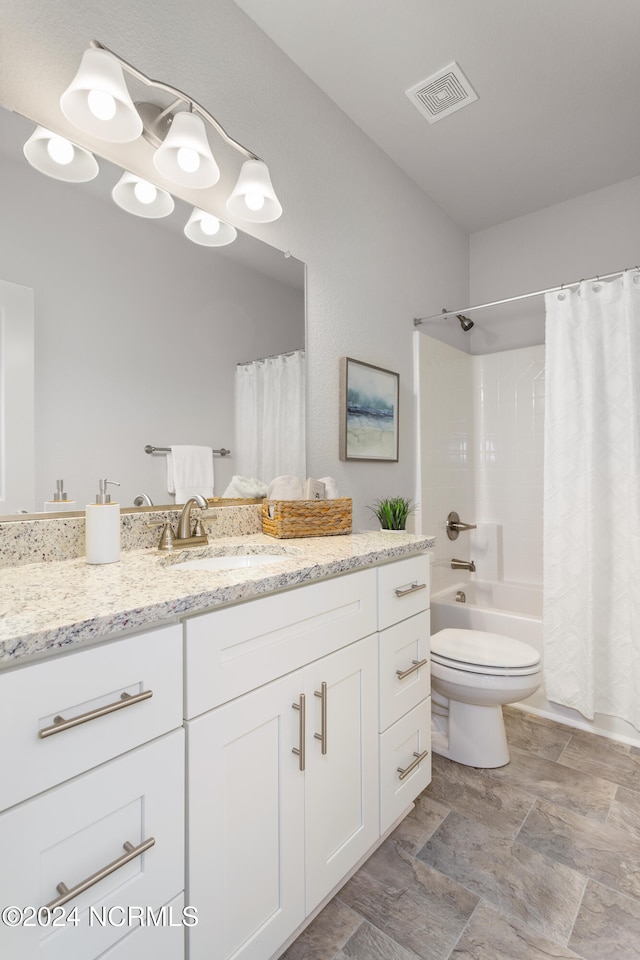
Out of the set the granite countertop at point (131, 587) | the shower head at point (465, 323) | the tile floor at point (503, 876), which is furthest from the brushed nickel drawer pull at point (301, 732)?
the shower head at point (465, 323)

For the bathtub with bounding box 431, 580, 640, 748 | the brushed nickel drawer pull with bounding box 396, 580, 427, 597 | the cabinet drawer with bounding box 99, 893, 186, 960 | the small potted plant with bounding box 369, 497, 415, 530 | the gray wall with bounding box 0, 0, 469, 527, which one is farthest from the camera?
the bathtub with bounding box 431, 580, 640, 748

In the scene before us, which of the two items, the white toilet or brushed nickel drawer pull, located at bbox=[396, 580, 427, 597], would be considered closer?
brushed nickel drawer pull, located at bbox=[396, 580, 427, 597]

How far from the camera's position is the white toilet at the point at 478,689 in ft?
5.58

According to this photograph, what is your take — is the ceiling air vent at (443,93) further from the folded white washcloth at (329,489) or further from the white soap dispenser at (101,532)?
the white soap dispenser at (101,532)

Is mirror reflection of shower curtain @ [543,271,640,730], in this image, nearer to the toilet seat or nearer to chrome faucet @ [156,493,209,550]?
the toilet seat

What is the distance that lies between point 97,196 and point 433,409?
1.87m

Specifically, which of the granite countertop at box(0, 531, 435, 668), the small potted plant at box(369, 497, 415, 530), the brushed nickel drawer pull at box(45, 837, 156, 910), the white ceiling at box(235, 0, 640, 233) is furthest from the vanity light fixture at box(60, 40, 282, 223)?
the brushed nickel drawer pull at box(45, 837, 156, 910)

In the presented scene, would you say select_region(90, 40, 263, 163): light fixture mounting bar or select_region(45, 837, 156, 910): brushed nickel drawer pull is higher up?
select_region(90, 40, 263, 163): light fixture mounting bar

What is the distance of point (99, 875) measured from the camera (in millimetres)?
673

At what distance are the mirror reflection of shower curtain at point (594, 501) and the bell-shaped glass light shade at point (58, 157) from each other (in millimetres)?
1987

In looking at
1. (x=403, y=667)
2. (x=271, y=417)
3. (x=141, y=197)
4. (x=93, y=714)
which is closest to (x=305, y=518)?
(x=271, y=417)

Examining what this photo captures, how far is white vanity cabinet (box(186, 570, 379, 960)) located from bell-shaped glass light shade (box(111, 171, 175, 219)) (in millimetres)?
1111

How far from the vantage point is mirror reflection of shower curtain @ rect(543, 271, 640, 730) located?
2000mm

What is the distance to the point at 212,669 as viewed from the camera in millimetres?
847
